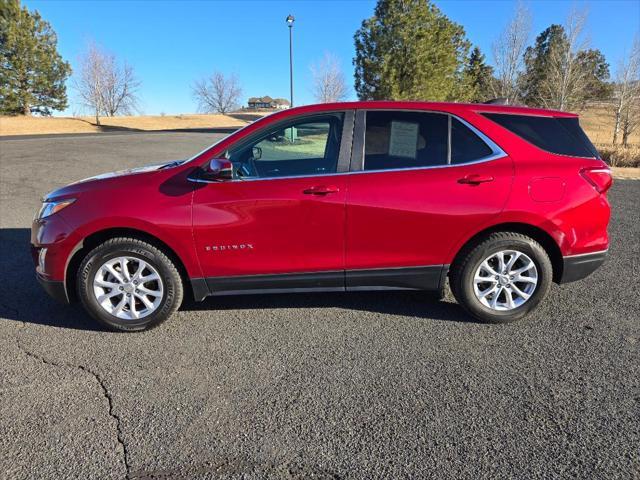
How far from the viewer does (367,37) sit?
25.3m

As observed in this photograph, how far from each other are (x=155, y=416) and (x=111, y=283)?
135 cm

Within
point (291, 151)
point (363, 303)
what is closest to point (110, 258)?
point (291, 151)

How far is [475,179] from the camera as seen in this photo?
10.7 ft

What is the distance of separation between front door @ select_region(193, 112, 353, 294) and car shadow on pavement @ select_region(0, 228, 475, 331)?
1.73ft

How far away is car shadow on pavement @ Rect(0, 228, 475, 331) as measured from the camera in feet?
12.0

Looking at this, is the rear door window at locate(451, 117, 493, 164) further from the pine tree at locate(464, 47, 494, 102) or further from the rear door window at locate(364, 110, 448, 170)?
the pine tree at locate(464, 47, 494, 102)

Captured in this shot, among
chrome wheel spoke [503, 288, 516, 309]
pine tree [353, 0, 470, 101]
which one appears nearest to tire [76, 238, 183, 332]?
chrome wheel spoke [503, 288, 516, 309]

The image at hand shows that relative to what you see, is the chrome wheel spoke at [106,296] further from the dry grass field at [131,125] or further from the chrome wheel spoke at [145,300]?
the dry grass field at [131,125]

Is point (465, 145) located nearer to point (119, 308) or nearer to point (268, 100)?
point (119, 308)

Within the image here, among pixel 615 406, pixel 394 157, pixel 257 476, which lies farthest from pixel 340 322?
pixel 615 406

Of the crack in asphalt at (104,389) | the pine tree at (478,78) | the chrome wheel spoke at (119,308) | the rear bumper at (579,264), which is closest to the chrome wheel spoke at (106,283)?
the chrome wheel spoke at (119,308)

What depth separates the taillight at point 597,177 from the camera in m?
3.31

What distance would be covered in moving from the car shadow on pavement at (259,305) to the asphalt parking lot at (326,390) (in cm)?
2

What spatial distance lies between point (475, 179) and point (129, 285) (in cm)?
285
